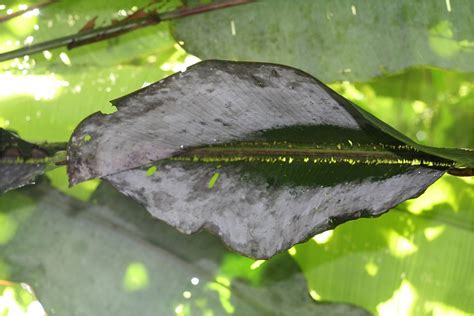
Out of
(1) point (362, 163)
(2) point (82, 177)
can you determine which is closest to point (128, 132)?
(2) point (82, 177)

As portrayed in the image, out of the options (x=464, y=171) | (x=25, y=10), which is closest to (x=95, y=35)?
(x=25, y=10)

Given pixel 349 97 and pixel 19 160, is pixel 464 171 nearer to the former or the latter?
pixel 349 97

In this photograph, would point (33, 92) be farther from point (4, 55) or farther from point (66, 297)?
point (66, 297)

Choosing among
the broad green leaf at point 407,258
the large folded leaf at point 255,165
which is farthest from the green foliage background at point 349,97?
the large folded leaf at point 255,165

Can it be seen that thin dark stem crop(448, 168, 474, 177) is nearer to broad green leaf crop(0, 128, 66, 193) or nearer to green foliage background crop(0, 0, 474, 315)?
green foliage background crop(0, 0, 474, 315)

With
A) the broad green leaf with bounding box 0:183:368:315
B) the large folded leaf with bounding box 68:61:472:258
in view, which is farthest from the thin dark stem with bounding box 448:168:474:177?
the broad green leaf with bounding box 0:183:368:315

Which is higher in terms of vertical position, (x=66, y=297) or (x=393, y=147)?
(x=393, y=147)

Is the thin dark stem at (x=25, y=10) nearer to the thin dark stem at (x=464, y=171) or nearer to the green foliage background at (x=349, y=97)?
the green foliage background at (x=349, y=97)
